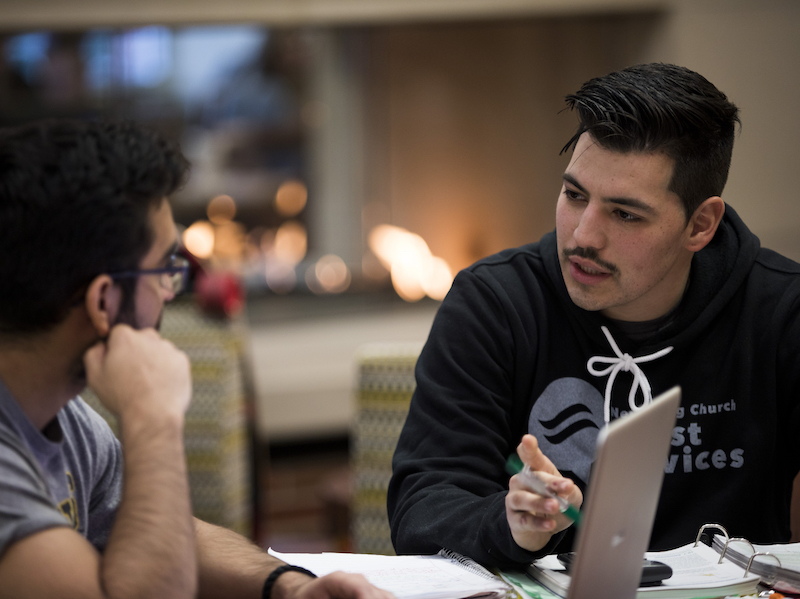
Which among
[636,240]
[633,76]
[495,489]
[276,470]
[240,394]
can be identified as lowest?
[276,470]

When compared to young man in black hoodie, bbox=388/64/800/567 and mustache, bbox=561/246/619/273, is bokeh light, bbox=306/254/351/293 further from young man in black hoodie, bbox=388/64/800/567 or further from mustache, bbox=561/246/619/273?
mustache, bbox=561/246/619/273

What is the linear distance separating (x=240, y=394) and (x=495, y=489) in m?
1.44

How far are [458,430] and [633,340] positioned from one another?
346 millimetres

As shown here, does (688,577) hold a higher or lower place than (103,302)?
lower

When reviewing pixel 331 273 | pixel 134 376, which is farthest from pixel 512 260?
pixel 331 273

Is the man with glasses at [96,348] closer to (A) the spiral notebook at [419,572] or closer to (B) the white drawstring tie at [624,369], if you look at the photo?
(A) the spiral notebook at [419,572]

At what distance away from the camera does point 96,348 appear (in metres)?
0.94

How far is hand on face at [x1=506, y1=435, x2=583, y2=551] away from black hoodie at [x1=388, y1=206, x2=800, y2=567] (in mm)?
249

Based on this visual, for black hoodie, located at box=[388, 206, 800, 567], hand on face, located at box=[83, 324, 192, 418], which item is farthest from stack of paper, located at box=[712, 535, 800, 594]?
hand on face, located at box=[83, 324, 192, 418]

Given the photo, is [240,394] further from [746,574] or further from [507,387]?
[746,574]

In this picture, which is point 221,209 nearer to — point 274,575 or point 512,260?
point 512,260

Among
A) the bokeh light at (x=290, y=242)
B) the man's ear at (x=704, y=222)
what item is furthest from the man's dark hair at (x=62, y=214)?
the bokeh light at (x=290, y=242)

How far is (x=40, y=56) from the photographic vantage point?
3.79 m

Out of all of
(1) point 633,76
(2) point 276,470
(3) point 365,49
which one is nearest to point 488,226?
(3) point 365,49
